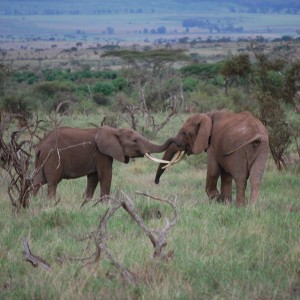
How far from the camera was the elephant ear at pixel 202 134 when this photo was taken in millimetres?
9984

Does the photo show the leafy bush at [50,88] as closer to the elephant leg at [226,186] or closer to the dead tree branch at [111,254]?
the elephant leg at [226,186]

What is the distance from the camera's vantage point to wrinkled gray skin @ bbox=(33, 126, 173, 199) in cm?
1052

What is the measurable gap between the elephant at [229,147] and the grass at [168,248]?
0.39 m

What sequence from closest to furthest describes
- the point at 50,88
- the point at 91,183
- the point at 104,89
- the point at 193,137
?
the point at 193,137 → the point at 91,183 → the point at 50,88 → the point at 104,89

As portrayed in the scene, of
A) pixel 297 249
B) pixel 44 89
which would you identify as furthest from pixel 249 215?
pixel 44 89

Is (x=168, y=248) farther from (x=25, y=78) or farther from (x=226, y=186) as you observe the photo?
(x=25, y=78)

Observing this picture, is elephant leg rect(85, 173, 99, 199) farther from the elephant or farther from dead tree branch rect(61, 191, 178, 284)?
dead tree branch rect(61, 191, 178, 284)

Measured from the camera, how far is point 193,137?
1020cm

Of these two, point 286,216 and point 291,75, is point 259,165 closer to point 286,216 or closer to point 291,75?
point 286,216

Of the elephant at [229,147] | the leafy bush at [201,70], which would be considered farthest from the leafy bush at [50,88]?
the elephant at [229,147]

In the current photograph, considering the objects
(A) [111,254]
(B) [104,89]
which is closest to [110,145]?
(A) [111,254]

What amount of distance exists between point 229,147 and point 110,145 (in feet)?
5.85

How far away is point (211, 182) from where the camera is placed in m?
9.94

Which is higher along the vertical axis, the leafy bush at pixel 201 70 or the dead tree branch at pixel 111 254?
the dead tree branch at pixel 111 254
